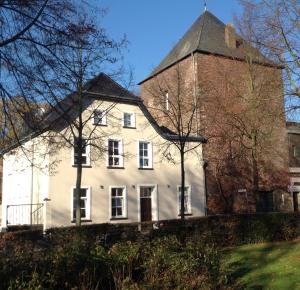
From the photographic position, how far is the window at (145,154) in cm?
2984

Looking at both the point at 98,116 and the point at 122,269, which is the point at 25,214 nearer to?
the point at 98,116

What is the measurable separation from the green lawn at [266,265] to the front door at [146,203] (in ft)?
42.0

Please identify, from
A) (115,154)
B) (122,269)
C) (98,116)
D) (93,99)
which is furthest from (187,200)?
(122,269)

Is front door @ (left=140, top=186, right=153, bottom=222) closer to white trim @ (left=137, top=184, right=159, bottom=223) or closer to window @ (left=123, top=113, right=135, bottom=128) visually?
Answer: white trim @ (left=137, top=184, right=159, bottom=223)

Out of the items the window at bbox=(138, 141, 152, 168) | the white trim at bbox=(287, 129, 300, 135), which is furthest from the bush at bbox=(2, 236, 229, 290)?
the white trim at bbox=(287, 129, 300, 135)

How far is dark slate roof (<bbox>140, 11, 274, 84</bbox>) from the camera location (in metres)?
35.8

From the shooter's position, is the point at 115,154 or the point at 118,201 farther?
the point at 115,154

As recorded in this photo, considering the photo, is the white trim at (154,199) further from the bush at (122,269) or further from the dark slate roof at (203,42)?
the bush at (122,269)

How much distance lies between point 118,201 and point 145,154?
4104mm

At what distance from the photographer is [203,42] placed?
3653cm

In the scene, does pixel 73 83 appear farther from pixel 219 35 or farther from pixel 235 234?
pixel 219 35

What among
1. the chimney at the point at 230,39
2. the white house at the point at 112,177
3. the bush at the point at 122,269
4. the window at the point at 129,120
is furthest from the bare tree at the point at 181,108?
the bush at the point at 122,269

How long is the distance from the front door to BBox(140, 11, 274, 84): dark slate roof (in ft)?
37.1

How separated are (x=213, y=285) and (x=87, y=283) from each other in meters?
2.31
